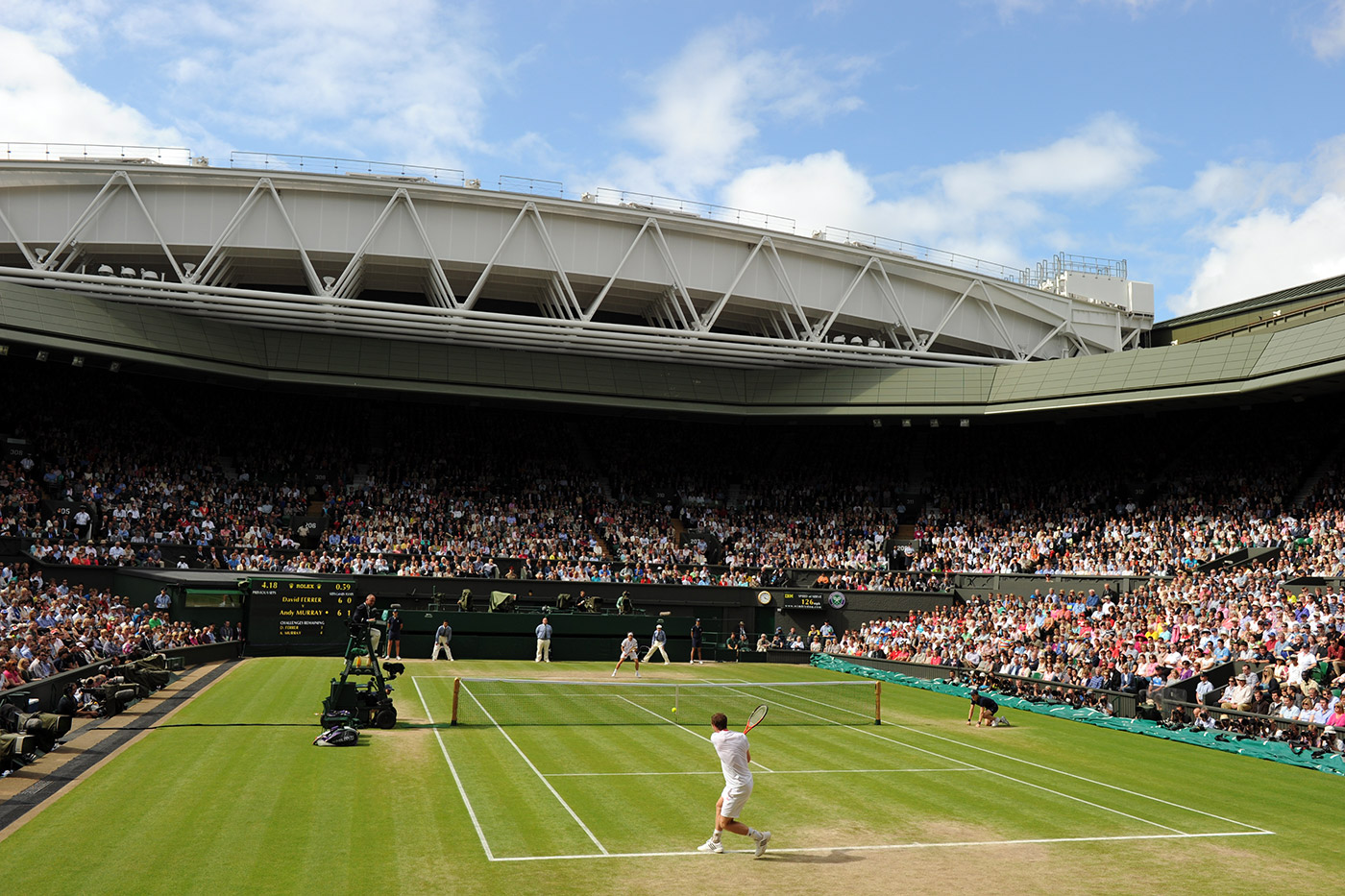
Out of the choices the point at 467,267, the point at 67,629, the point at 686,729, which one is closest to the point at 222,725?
the point at 67,629

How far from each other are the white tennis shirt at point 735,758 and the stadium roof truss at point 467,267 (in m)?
30.6

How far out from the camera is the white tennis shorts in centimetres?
1262

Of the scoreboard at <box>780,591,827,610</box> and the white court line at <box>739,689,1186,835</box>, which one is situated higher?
the scoreboard at <box>780,591,827,610</box>

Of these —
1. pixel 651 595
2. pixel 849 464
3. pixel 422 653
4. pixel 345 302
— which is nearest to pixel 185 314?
pixel 345 302

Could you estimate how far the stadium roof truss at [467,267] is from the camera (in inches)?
1617

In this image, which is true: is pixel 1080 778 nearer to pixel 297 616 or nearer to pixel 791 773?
pixel 791 773

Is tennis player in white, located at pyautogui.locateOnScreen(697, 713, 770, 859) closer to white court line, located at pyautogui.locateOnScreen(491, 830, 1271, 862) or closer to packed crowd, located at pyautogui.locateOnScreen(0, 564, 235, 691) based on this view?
white court line, located at pyautogui.locateOnScreen(491, 830, 1271, 862)

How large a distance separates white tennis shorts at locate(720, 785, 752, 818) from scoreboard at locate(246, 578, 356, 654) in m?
27.1

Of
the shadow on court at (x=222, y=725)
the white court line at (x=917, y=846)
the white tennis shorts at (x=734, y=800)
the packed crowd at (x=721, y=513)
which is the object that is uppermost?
the packed crowd at (x=721, y=513)

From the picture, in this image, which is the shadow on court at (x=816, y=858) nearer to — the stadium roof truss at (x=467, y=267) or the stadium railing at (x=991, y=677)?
the stadium railing at (x=991, y=677)

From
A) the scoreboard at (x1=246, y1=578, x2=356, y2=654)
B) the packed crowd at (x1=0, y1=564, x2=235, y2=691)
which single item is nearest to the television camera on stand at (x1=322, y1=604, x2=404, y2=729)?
the packed crowd at (x1=0, y1=564, x2=235, y2=691)

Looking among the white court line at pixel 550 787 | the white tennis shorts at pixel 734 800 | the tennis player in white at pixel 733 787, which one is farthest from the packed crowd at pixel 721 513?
the white tennis shorts at pixel 734 800

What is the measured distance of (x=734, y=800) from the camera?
41.4 ft

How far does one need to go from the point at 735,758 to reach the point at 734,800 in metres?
0.50
